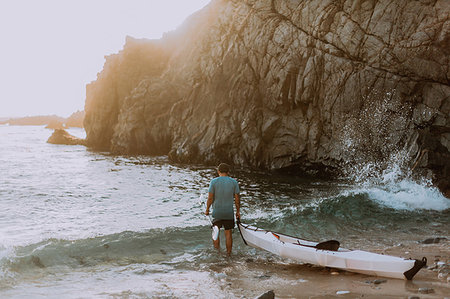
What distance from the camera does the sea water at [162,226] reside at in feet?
31.7

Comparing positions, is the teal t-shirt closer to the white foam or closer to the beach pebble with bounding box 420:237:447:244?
the beach pebble with bounding box 420:237:447:244

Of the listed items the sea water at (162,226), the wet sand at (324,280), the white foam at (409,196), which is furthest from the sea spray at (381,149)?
the wet sand at (324,280)

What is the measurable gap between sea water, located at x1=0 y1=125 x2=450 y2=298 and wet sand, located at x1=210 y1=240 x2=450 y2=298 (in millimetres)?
199

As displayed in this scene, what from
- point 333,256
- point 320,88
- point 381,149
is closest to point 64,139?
point 320,88

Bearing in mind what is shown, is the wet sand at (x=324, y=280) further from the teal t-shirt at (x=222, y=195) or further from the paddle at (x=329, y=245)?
the teal t-shirt at (x=222, y=195)

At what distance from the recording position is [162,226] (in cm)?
1587

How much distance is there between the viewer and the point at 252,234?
11.7 metres

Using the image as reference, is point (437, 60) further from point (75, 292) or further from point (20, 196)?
point (20, 196)

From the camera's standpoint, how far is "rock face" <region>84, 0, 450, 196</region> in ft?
81.3

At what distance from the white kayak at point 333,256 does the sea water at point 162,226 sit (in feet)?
1.84

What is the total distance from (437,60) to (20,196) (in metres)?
28.0

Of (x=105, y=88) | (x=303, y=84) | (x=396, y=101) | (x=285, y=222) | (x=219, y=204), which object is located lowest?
(x=285, y=222)

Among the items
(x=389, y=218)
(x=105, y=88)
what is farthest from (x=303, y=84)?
(x=105, y=88)

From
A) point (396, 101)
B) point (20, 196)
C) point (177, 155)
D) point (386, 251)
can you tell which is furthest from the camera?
point (177, 155)
